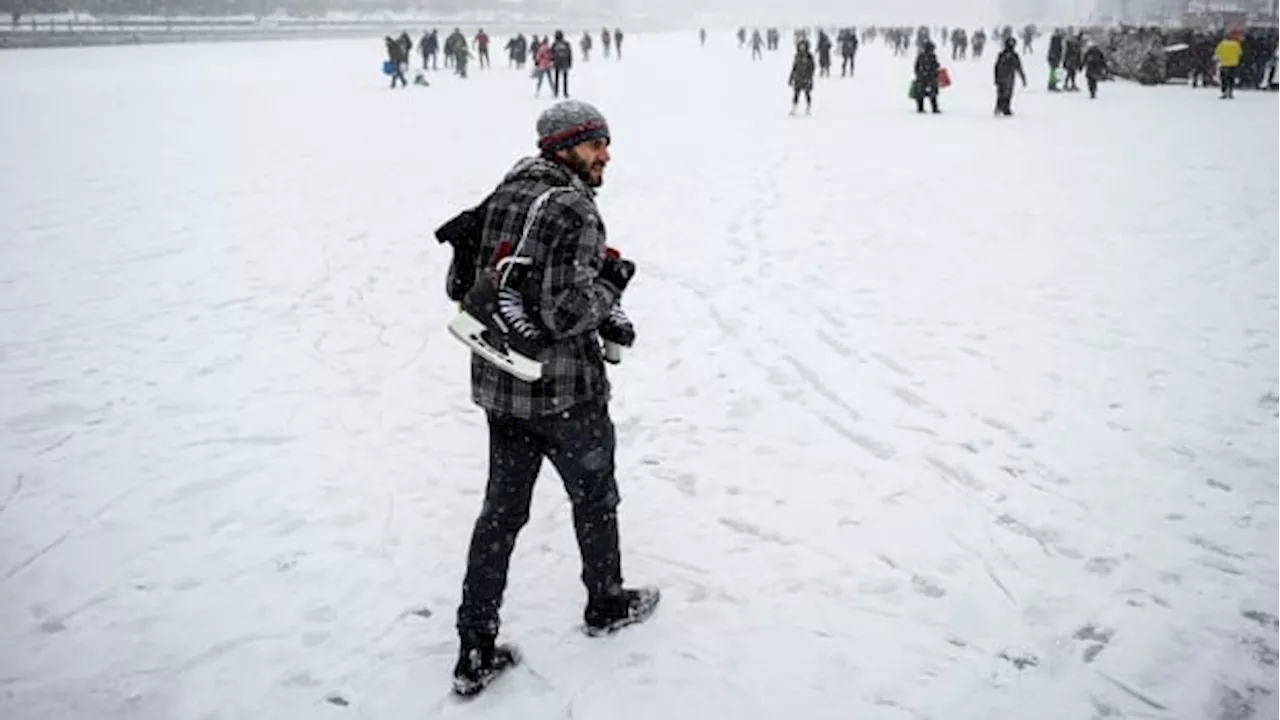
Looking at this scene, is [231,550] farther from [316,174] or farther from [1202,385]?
[316,174]

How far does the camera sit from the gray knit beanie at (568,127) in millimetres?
2689

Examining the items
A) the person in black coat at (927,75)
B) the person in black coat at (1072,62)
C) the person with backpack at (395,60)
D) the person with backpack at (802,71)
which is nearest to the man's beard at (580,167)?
the person with backpack at (802,71)

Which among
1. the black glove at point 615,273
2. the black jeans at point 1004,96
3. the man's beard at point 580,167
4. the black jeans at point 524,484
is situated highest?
the black jeans at point 1004,96

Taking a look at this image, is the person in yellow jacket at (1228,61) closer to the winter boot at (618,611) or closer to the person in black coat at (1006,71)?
the person in black coat at (1006,71)

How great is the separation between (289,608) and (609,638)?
144 cm

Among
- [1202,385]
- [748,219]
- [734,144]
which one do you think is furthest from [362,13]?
[1202,385]

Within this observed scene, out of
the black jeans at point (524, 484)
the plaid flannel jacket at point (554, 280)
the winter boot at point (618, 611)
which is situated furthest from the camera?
the winter boot at point (618, 611)

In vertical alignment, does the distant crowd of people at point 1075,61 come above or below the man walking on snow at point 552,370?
above

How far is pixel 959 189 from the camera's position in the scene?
11500 mm

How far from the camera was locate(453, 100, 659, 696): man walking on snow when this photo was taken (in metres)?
2.60

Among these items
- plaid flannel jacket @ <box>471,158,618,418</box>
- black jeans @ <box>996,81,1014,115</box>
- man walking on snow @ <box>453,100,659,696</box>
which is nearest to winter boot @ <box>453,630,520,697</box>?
man walking on snow @ <box>453,100,659,696</box>

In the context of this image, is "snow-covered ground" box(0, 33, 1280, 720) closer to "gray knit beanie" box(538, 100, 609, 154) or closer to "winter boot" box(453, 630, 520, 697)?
"winter boot" box(453, 630, 520, 697)

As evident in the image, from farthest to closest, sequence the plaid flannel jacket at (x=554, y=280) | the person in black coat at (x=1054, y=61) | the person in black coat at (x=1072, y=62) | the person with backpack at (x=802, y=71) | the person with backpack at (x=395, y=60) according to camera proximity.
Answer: the person with backpack at (x=395, y=60) → the person in black coat at (x=1054, y=61) → the person in black coat at (x=1072, y=62) → the person with backpack at (x=802, y=71) → the plaid flannel jacket at (x=554, y=280)

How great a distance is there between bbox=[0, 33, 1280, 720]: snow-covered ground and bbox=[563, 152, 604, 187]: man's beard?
1.88 m
